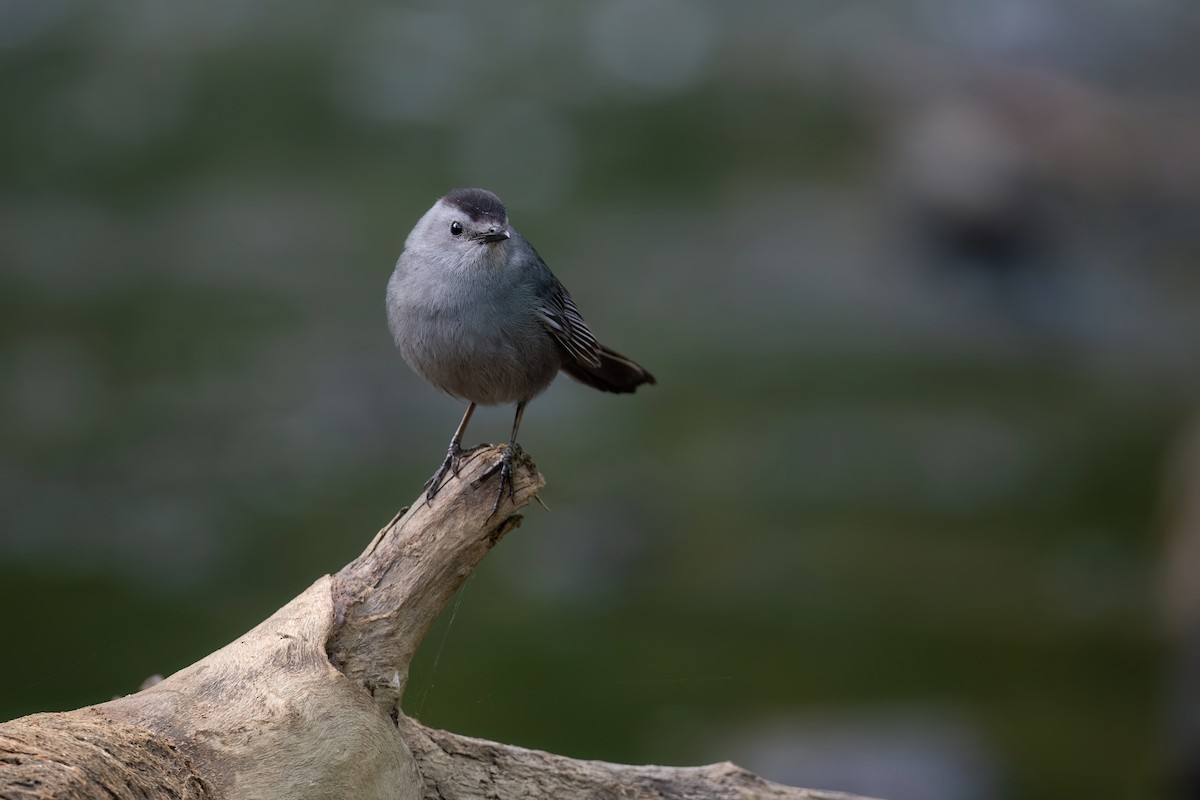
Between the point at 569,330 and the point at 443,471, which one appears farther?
the point at 569,330

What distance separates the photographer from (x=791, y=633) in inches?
454

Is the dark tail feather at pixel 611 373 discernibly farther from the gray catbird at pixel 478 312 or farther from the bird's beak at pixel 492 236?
the bird's beak at pixel 492 236

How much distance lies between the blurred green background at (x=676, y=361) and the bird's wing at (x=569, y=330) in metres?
2.15

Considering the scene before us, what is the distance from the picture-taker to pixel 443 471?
5.35m

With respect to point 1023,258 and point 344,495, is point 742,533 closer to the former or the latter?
point 344,495

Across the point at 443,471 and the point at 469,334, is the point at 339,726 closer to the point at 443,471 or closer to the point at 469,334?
the point at 443,471

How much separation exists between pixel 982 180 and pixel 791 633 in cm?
819

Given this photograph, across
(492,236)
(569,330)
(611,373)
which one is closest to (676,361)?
(611,373)

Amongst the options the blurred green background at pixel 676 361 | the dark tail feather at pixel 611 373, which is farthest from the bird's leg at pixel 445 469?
the blurred green background at pixel 676 361

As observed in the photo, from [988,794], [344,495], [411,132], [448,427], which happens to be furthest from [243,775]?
[411,132]

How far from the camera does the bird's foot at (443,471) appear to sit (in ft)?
16.8

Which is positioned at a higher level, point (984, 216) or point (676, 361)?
point (984, 216)

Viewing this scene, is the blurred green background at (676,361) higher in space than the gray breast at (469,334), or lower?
higher

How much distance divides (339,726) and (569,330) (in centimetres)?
220
